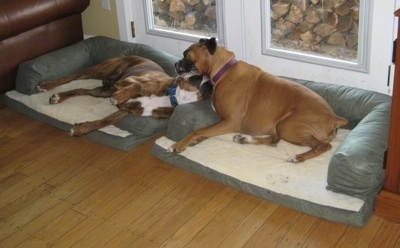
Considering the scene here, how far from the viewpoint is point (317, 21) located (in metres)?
3.26

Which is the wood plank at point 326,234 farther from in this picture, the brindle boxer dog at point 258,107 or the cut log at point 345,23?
the cut log at point 345,23

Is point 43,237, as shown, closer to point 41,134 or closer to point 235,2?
point 41,134

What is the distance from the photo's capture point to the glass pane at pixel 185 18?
3750 mm

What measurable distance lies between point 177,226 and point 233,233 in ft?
0.90

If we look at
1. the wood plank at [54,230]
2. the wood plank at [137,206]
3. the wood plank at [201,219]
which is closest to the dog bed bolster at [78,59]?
the wood plank at [137,206]

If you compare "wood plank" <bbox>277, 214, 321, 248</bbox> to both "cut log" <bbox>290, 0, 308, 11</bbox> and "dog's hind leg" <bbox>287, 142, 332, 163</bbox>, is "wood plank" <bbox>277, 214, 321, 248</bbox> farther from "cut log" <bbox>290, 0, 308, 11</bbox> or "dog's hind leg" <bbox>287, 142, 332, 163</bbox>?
"cut log" <bbox>290, 0, 308, 11</bbox>

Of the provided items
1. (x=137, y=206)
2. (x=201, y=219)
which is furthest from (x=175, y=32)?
(x=201, y=219)

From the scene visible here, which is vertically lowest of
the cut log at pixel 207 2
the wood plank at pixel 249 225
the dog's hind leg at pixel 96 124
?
the wood plank at pixel 249 225

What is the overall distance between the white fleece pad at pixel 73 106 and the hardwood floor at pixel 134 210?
22cm

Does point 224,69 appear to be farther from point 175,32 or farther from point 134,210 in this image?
point 175,32

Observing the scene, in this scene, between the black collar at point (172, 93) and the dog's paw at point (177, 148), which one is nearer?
the dog's paw at point (177, 148)

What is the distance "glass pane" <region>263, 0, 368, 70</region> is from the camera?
10.1 ft

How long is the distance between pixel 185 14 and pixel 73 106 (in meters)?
1.13

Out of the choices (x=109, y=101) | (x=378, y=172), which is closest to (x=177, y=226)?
(x=378, y=172)
